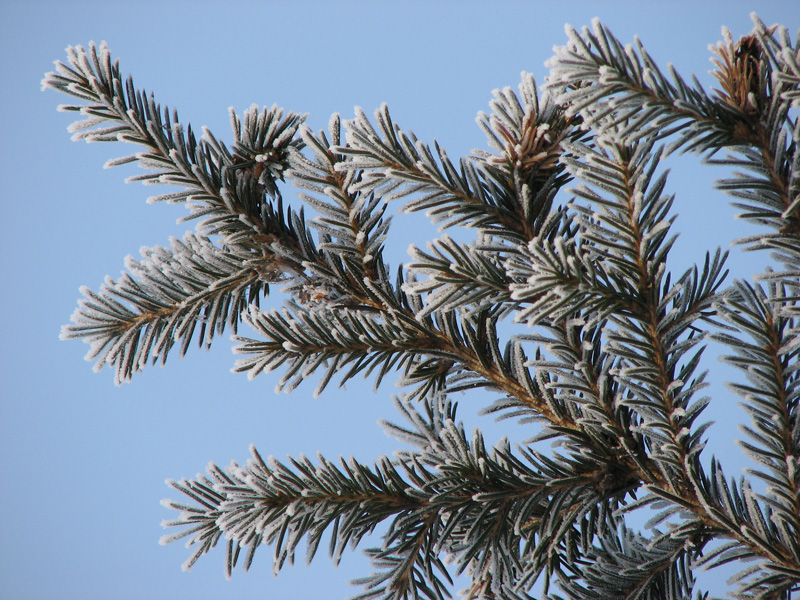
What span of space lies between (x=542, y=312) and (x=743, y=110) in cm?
17

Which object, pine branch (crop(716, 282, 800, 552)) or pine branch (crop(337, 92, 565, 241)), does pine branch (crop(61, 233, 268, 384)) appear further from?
pine branch (crop(716, 282, 800, 552))

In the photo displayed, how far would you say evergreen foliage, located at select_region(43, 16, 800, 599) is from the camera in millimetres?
412

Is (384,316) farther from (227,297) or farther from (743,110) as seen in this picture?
(743,110)

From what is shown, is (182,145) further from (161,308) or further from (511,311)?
(511,311)

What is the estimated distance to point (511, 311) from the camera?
526mm

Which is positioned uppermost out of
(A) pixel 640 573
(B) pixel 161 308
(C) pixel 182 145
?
(C) pixel 182 145

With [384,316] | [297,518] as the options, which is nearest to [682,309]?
[384,316]

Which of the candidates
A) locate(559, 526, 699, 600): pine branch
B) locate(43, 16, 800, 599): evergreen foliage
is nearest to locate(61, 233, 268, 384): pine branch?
locate(43, 16, 800, 599): evergreen foliage

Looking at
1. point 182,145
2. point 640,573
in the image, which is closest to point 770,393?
point 640,573

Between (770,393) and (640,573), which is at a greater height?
(770,393)

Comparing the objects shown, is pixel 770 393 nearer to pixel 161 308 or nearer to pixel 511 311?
pixel 511 311

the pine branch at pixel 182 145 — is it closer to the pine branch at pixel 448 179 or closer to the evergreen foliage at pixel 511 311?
the evergreen foliage at pixel 511 311

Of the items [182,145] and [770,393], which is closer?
[770,393]

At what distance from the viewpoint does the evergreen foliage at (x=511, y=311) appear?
Result: 0.41 metres
